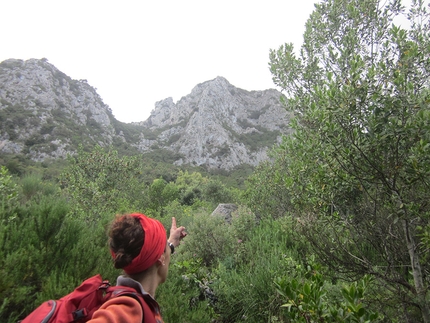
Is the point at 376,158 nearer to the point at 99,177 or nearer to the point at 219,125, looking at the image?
the point at 99,177

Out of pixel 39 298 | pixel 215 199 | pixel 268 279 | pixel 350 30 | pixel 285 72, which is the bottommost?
pixel 215 199

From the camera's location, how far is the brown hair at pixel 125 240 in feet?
5.35

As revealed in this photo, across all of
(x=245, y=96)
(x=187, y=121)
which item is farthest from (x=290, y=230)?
(x=245, y=96)

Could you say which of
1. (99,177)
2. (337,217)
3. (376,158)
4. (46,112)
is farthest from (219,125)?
(376,158)

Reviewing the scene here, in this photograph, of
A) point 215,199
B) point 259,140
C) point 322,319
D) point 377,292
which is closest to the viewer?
point 322,319

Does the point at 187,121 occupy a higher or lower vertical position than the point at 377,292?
higher

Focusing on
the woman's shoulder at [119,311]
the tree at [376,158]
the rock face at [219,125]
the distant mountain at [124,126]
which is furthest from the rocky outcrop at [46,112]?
the woman's shoulder at [119,311]

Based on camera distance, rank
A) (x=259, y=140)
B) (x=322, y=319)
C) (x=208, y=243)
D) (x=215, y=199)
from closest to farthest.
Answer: (x=322, y=319), (x=208, y=243), (x=215, y=199), (x=259, y=140)

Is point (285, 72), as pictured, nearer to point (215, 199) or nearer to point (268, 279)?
point (268, 279)

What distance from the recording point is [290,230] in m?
6.01

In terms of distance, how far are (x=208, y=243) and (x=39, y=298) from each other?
5.26 m

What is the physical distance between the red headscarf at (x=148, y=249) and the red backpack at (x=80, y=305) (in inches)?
7.4

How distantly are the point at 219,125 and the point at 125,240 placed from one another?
8894cm

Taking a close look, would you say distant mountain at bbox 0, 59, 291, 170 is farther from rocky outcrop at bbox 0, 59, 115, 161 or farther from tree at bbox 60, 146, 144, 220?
tree at bbox 60, 146, 144, 220
